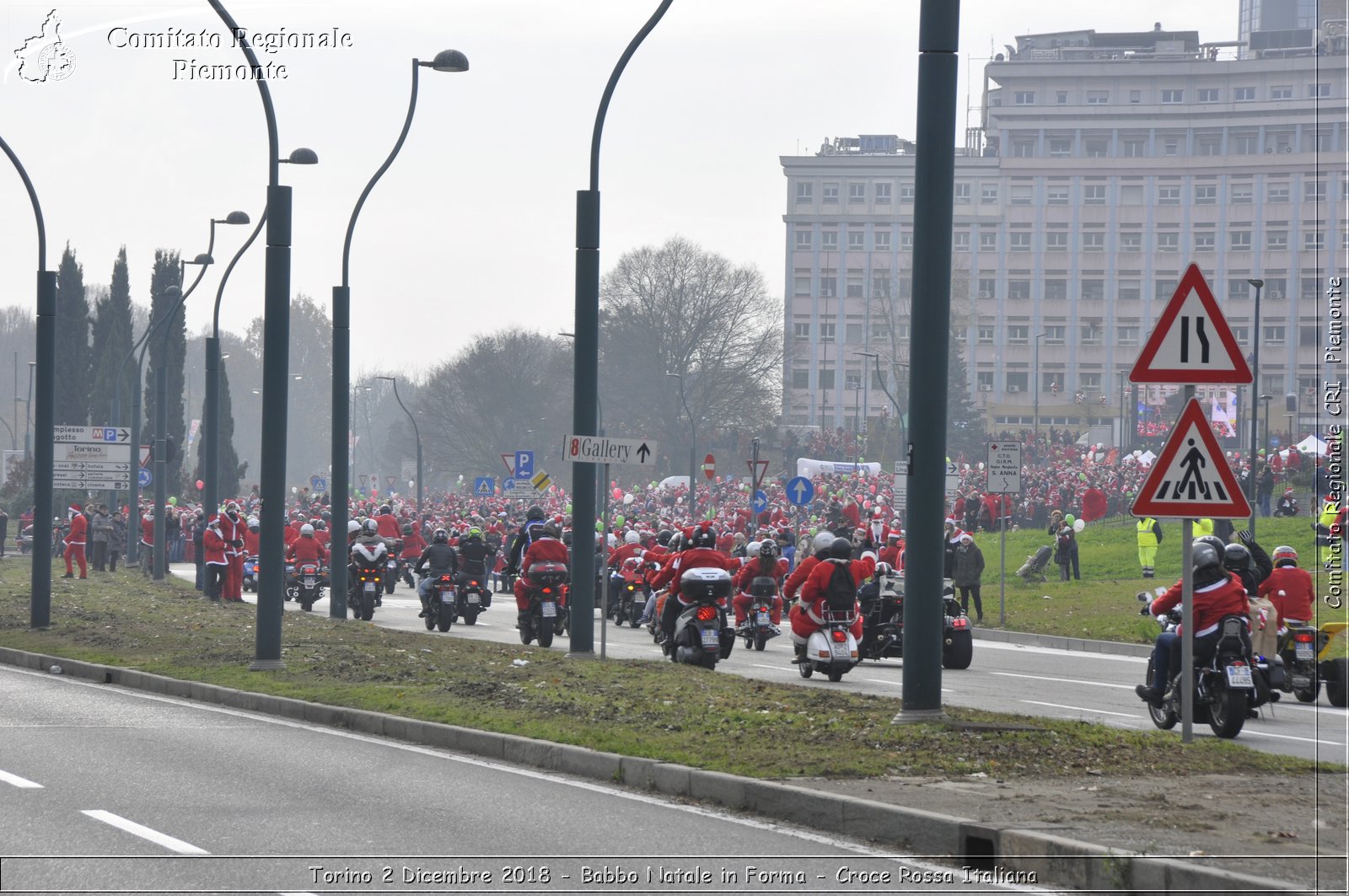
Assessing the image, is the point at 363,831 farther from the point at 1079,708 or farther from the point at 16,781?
the point at 1079,708

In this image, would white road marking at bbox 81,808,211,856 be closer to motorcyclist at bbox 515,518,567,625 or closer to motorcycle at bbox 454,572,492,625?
motorcyclist at bbox 515,518,567,625

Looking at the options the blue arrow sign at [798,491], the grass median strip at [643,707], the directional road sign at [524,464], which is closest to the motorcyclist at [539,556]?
the grass median strip at [643,707]

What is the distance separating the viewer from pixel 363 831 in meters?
9.05

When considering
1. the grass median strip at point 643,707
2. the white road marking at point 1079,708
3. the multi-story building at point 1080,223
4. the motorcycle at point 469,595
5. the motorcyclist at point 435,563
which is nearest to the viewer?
the grass median strip at point 643,707

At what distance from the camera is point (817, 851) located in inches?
342

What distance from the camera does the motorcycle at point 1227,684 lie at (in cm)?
1397

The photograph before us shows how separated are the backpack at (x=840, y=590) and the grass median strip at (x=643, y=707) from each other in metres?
2.15

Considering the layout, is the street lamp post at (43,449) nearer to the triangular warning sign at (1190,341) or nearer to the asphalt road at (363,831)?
the asphalt road at (363,831)

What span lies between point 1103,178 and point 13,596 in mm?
121198

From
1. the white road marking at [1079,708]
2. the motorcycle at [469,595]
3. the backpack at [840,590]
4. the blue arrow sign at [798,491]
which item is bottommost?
the motorcycle at [469,595]

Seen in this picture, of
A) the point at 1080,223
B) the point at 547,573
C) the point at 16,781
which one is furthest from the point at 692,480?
the point at 1080,223

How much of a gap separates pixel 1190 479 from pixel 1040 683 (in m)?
9.88

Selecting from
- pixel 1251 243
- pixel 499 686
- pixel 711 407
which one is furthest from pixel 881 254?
pixel 499 686

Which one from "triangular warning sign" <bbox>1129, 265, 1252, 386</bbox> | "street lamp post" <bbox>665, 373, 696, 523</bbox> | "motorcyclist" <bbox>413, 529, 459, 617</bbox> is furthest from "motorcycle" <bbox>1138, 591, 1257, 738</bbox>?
"street lamp post" <bbox>665, 373, 696, 523</bbox>
